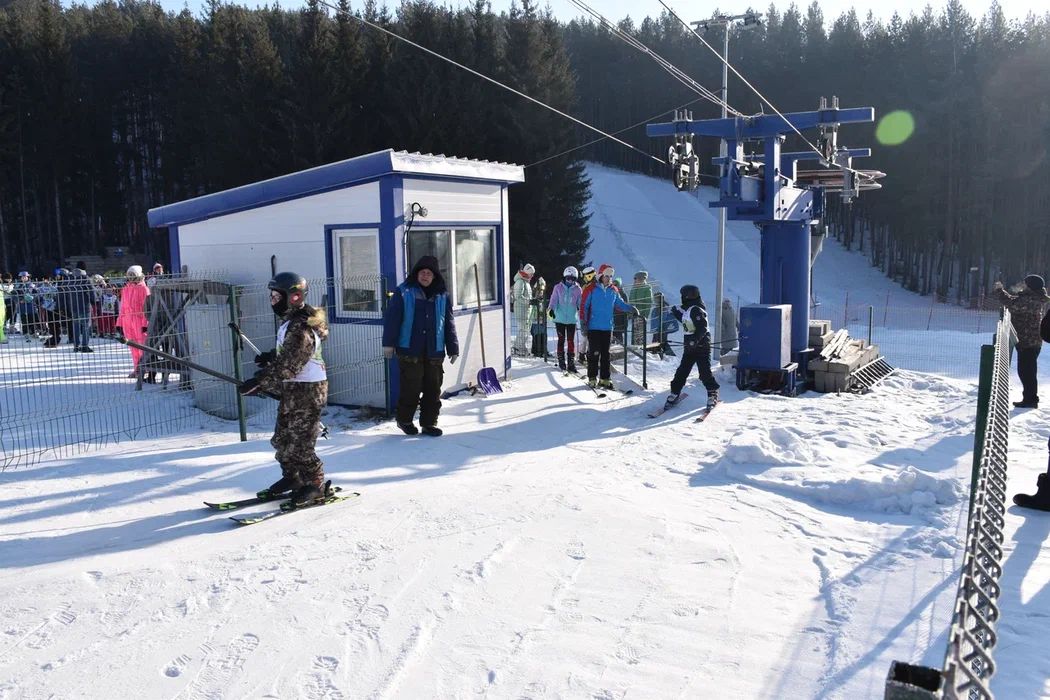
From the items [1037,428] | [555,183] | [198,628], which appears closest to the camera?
[198,628]

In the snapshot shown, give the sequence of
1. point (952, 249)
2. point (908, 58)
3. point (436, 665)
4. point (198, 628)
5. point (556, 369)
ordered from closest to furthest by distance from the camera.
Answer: point (436, 665) → point (198, 628) → point (556, 369) → point (952, 249) → point (908, 58)

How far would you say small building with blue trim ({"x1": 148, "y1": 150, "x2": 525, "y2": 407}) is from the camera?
31.0 feet

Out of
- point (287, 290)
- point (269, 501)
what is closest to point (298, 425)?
point (269, 501)

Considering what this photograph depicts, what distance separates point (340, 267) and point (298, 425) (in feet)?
14.5

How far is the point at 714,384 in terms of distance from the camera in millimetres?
10406

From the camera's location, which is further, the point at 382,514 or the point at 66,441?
the point at 66,441

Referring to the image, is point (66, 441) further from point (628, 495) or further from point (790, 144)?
point (790, 144)

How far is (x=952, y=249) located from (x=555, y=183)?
26.1m

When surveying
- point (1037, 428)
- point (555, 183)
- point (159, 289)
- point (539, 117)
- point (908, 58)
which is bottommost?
point (1037, 428)

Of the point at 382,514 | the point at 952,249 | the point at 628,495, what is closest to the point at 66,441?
the point at 382,514

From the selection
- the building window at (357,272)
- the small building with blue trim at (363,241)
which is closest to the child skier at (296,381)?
the small building with blue trim at (363,241)

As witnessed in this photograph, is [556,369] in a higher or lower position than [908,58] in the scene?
lower

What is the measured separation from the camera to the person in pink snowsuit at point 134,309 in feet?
36.6

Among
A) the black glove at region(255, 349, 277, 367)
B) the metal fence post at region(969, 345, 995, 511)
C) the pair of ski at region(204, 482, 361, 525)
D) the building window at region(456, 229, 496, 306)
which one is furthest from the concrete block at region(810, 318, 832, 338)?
the black glove at region(255, 349, 277, 367)
